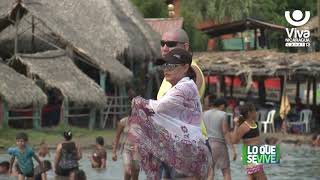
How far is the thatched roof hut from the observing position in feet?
105

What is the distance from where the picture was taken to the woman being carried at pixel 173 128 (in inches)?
267

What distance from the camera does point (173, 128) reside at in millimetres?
6867

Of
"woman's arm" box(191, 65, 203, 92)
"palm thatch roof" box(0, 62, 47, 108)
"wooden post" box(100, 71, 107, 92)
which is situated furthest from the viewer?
"wooden post" box(100, 71, 107, 92)

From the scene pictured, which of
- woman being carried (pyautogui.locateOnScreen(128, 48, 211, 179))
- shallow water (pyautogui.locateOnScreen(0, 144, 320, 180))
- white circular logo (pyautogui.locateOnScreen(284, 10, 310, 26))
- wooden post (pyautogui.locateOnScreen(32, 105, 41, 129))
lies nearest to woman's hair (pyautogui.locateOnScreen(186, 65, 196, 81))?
woman being carried (pyautogui.locateOnScreen(128, 48, 211, 179))

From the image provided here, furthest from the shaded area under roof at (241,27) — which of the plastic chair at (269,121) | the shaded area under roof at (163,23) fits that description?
the plastic chair at (269,121)

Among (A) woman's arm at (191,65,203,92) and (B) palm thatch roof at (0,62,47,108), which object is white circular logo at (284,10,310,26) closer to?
(B) palm thatch roof at (0,62,47,108)

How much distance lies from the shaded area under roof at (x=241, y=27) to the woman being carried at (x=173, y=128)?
30.7 meters

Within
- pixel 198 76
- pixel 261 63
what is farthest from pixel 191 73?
pixel 261 63

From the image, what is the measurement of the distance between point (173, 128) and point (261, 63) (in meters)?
25.8

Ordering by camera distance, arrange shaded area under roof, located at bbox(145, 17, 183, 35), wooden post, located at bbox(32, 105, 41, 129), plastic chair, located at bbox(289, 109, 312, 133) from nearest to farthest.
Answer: wooden post, located at bbox(32, 105, 41, 129) → plastic chair, located at bbox(289, 109, 312, 133) → shaded area under roof, located at bbox(145, 17, 183, 35)

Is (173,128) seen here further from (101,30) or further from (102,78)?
(101,30)

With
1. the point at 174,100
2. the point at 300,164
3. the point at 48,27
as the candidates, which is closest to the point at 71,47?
the point at 48,27

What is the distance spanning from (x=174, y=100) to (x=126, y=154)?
18.9 feet

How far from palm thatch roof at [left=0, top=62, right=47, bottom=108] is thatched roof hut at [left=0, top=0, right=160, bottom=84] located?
118 inches
